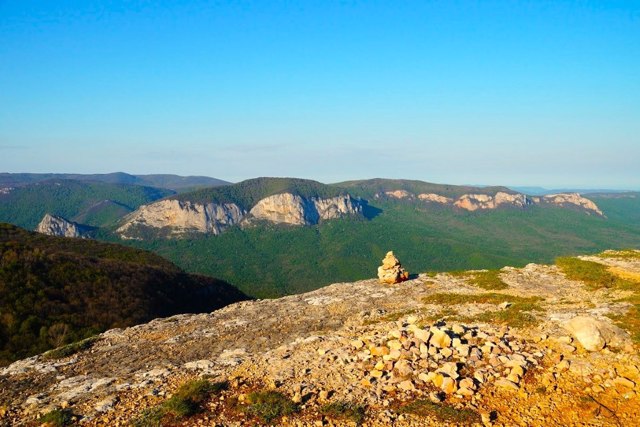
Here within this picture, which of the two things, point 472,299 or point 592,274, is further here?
point 592,274

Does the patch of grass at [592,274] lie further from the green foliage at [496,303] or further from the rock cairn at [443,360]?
the rock cairn at [443,360]

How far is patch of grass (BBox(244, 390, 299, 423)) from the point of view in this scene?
36.8ft

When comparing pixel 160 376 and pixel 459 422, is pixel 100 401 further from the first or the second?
pixel 459 422

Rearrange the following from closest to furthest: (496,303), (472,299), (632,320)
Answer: (632,320)
(496,303)
(472,299)

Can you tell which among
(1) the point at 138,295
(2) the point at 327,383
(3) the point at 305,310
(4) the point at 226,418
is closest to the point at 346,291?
(3) the point at 305,310

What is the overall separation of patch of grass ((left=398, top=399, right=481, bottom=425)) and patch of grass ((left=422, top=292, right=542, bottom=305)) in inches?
489

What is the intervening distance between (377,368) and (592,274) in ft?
71.0

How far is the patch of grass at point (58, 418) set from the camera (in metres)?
11.4

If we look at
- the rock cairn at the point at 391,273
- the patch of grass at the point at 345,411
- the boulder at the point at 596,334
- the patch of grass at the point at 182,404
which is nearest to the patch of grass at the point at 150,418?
the patch of grass at the point at 182,404

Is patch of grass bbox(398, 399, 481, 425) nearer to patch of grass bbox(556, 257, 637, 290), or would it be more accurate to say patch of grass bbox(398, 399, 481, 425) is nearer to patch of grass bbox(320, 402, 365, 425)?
patch of grass bbox(320, 402, 365, 425)

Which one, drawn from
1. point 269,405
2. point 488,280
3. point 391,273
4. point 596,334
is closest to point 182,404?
point 269,405

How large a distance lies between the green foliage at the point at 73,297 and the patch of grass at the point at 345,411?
31.8 m

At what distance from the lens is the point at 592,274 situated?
26.5 metres

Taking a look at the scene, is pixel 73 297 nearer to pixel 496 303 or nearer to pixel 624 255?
pixel 496 303
